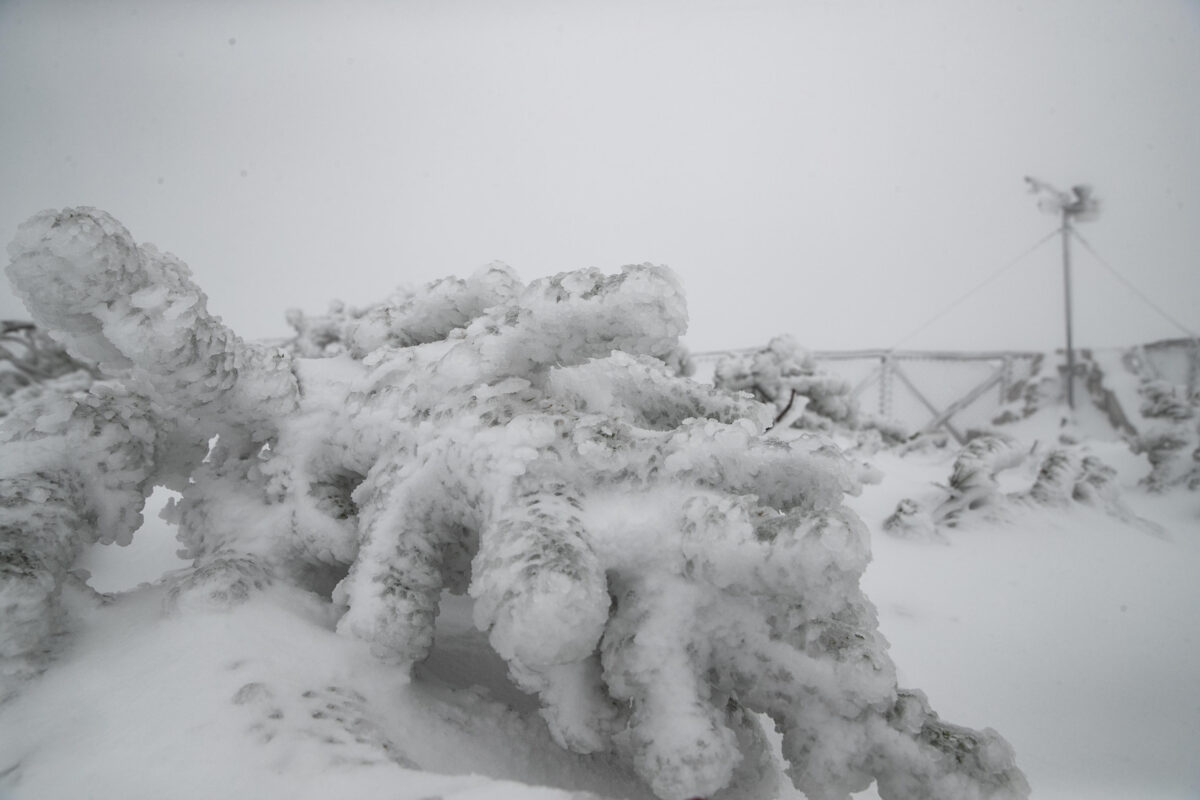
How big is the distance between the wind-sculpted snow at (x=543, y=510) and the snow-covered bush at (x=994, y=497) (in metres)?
1.10

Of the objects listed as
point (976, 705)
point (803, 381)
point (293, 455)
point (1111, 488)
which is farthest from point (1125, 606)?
point (803, 381)

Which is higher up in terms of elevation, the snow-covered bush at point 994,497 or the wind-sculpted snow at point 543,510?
the wind-sculpted snow at point 543,510

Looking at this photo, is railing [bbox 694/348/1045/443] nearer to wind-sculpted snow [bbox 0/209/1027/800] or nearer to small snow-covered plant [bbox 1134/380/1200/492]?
small snow-covered plant [bbox 1134/380/1200/492]

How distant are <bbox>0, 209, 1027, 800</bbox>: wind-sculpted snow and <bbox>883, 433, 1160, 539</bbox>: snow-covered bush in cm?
110

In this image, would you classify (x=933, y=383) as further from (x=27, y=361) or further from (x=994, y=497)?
(x=27, y=361)

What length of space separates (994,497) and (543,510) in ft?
5.77

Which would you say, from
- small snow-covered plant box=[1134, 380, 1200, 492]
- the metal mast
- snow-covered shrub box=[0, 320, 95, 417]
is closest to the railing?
the metal mast

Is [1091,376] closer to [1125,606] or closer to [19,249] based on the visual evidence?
[1125,606]

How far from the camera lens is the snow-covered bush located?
1.78 meters

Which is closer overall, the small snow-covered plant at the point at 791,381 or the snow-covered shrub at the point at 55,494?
the snow-covered shrub at the point at 55,494

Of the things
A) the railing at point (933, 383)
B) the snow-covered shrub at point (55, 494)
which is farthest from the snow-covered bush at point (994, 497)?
the railing at point (933, 383)

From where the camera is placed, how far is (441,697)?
73 cm

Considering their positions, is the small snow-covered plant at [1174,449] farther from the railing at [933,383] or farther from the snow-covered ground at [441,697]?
the railing at [933,383]

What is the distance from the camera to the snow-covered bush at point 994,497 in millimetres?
1783
